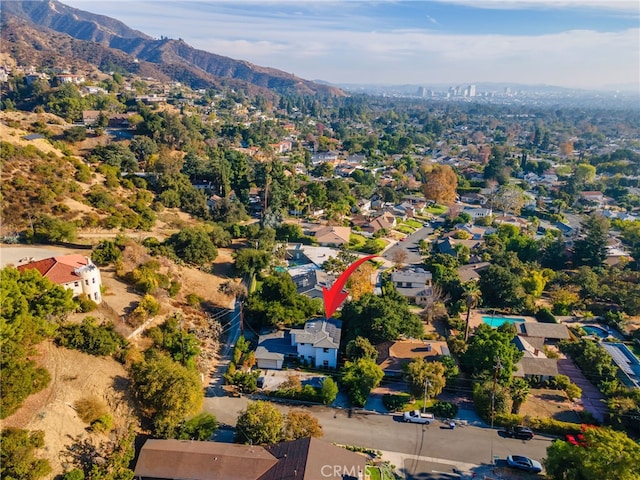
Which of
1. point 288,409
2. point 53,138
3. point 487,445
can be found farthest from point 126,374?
point 53,138

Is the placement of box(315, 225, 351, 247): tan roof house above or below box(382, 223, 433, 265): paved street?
above

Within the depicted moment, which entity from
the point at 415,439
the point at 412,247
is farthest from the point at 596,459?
the point at 412,247

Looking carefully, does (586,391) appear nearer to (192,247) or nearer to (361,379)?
(361,379)

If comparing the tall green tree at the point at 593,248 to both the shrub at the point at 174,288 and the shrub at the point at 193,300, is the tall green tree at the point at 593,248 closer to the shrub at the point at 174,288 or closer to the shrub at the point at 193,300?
the shrub at the point at 193,300

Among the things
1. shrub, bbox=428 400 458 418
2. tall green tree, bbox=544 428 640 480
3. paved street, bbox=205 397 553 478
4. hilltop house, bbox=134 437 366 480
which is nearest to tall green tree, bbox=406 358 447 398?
shrub, bbox=428 400 458 418

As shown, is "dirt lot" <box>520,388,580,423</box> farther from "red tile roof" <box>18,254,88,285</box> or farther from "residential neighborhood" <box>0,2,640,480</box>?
"red tile roof" <box>18,254,88,285</box>
